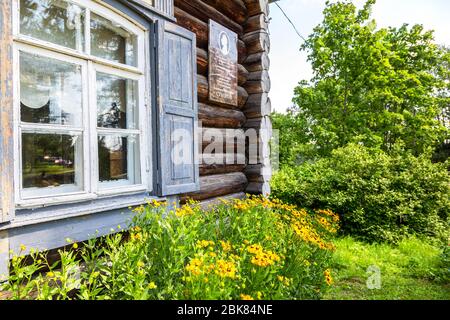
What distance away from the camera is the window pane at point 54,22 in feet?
6.79

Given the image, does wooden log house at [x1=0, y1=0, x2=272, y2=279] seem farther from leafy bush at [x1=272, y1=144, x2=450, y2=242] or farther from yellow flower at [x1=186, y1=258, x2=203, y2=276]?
leafy bush at [x1=272, y1=144, x2=450, y2=242]

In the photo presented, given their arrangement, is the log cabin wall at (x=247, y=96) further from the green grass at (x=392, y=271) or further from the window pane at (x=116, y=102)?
the green grass at (x=392, y=271)

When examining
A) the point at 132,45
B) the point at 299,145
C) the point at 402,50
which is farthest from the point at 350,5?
the point at 132,45

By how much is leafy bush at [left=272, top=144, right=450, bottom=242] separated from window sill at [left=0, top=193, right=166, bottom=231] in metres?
4.09

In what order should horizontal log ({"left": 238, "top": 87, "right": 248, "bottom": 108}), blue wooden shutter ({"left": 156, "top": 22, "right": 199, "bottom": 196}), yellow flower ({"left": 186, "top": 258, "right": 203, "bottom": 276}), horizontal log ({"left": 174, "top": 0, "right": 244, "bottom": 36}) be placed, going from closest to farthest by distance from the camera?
yellow flower ({"left": 186, "top": 258, "right": 203, "bottom": 276}) → blue wooden shutter ({"left": 156, "top": 22, "right": 199, "bottom": 196}) → horizontal log ({"left": 174, "top": 0, "right": 244, "bottom": 36}) → horizontal log ({"left": 238, "top": 87, "right": 248, "bottom": 108})

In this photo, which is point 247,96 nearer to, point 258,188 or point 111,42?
A: point 258,188

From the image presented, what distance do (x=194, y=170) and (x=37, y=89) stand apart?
166 cm

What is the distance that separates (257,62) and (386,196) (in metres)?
3.43

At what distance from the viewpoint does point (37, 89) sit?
6.92ft

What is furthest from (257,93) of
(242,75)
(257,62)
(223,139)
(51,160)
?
(51,160)

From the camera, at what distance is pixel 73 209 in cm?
212

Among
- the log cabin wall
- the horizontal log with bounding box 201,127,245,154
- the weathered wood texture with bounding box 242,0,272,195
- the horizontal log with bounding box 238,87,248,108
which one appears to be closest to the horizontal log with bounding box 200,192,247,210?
the log cabin wall

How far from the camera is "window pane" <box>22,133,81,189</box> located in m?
2.03

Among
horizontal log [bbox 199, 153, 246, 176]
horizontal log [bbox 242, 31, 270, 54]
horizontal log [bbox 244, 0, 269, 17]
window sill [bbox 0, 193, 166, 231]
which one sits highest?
horizontal log [bbox 244, 0, 269, 17]
